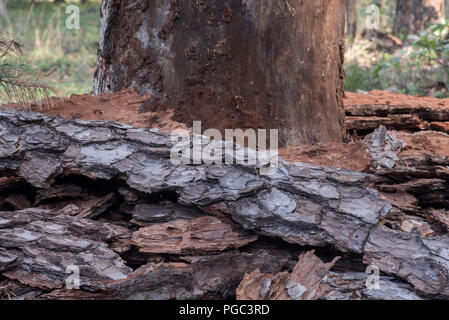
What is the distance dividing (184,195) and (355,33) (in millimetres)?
8147

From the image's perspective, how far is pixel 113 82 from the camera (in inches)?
114

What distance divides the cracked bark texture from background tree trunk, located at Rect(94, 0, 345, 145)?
0.45 meters

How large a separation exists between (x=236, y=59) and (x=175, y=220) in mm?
908

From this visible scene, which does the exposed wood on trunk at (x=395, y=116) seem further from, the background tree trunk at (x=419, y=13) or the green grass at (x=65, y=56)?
the background tree trunk at (x=419, y=13)

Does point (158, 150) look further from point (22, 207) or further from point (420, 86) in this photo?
point (420, 86)

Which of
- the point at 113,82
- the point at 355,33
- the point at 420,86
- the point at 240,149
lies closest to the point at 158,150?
the point at 240,149

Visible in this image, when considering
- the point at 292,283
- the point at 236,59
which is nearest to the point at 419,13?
the point at 236,59

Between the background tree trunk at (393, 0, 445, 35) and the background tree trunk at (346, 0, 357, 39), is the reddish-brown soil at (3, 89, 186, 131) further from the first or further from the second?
the background tree trunk at (346, 0, 357, 39)

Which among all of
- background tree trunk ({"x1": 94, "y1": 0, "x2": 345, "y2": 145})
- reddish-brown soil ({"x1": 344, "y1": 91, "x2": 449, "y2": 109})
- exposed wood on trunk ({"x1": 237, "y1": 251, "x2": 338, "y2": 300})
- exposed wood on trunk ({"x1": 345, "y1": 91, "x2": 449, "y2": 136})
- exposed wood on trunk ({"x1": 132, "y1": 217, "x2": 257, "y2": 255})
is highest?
background tree trunk ({"x1": 94, "y1": 0, "x2": 345, "y2": 145})

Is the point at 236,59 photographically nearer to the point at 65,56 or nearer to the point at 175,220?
the point at 175,220

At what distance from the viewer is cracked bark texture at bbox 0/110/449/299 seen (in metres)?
1.87

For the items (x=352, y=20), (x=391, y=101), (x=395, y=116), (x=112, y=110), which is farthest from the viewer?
(x=352, y=20)

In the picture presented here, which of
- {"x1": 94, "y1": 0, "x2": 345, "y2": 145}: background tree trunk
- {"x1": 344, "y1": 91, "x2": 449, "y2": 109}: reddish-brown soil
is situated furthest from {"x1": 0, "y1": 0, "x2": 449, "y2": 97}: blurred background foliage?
{"x1": 344, "y1": 91, "x2": 449, "y2": 109}: reddish-brown soil

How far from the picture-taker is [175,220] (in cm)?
211
